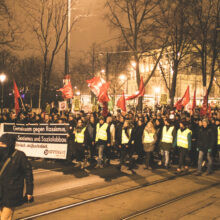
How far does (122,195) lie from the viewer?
8.13 meters

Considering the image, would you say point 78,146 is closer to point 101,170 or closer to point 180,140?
point 101,170

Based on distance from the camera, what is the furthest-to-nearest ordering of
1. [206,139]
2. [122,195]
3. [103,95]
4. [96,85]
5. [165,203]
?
[96,85] < [103,95] < [206,139] < [122,195] < [165,203]

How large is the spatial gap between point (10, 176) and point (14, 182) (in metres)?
0.10

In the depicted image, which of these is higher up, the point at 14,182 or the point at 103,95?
the point at 103,95

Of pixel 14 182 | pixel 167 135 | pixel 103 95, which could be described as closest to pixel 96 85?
pixel 103 95

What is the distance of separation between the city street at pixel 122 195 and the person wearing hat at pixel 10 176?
193cm

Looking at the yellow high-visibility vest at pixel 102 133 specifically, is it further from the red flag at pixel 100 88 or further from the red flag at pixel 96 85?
the red flag at pixel 96 85

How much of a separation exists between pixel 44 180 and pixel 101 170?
2.27 metres

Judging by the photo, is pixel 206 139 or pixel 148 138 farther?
pixel 148 138

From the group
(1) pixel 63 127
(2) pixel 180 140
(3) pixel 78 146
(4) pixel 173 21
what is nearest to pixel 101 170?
(3) pixel 78 146

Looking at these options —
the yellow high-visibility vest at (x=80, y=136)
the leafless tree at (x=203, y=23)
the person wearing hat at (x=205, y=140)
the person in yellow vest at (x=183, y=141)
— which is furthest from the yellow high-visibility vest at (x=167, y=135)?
the leafless tree at (x=203, y=23)

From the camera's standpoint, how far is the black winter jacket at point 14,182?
4598mm

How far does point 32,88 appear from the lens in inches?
2156

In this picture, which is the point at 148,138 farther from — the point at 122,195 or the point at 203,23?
the point at 203,23
